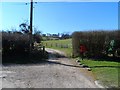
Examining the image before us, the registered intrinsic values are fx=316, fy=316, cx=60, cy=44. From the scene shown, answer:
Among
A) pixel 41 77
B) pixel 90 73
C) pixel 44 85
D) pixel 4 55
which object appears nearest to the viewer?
pixel 44 85

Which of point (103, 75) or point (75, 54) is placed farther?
point (75, 54)

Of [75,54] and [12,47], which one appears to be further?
[75,54]

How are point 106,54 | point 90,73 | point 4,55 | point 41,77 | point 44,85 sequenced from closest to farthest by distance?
point 44,85
point 41,77
point 90,73
point 4,55
point 106,54

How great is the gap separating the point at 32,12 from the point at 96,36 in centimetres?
626

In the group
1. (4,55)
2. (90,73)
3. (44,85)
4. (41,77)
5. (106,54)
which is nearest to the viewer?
(44,85)

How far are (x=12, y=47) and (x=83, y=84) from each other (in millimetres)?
14699

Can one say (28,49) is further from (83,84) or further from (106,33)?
(83,84)

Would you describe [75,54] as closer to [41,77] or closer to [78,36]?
[78,36]

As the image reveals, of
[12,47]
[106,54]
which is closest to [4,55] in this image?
[12,47]

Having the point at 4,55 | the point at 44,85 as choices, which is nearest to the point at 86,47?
the point at 4,55

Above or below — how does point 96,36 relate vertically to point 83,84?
above

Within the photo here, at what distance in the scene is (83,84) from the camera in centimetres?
1322

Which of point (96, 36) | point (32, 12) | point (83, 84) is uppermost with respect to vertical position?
point (32, 12)

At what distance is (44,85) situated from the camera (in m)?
12.7
